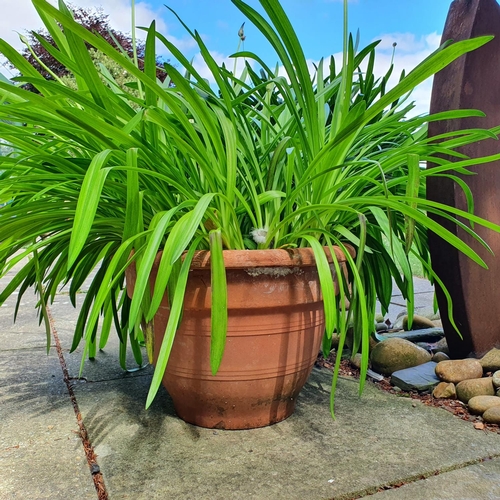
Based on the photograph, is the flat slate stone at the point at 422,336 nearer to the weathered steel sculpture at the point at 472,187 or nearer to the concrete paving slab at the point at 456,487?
the weathered steel sculpture at the point at 472,187

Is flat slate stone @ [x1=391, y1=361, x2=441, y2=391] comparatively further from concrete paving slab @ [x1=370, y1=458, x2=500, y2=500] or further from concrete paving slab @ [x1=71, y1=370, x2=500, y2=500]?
concrete paving slab @ [x1=370, y1=458, x2=500, y2=500]

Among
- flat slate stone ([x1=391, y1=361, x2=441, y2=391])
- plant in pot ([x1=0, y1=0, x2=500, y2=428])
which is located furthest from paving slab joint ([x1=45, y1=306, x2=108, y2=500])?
flat slate stone ([x1=391, y1=361, x2=441, y2=391])

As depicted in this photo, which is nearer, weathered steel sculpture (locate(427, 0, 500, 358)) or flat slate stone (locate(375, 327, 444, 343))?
weathered steel sculpture (locate(427, 0, 500, 358))

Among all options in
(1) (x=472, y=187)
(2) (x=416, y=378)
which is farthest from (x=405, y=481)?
(1) (x=472, y=187)

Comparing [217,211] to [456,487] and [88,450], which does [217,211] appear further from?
[456,487]

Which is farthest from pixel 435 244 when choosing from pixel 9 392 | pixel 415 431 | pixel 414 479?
pixel 9 392

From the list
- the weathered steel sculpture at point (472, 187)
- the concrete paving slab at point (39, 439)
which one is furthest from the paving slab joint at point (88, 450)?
the weathered steel sculpture at point (472, 187)

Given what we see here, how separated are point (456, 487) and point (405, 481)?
9 centimetres

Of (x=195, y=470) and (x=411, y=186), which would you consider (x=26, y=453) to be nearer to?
(x=195, y=470)

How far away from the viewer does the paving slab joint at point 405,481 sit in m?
0.80

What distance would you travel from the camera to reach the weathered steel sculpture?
137 cm

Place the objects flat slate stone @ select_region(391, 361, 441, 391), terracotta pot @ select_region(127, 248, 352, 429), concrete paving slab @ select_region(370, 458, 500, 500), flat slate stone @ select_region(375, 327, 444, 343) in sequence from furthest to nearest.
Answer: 1. flat slate stone @ select_region(375, 327, 444, 343)
2. flat slate stone @ select_region(391, 361, 441, 391)
3. terracotta pot @ select_region(127, 248, 352, 429)
4. concrete paving slab @ select_region(370, 458, 500, 500)

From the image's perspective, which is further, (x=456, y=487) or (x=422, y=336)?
(x=422, y=336)

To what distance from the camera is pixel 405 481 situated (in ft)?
2.79
